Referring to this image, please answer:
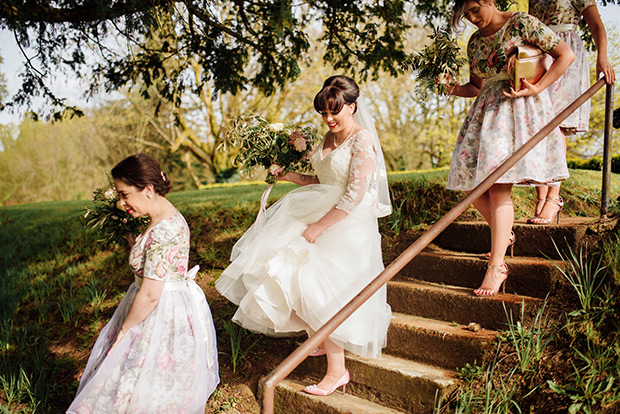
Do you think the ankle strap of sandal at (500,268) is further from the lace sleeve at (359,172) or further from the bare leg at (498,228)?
the lace sleeve at (359,172)

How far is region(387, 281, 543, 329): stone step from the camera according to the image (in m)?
2.93

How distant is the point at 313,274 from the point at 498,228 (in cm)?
130

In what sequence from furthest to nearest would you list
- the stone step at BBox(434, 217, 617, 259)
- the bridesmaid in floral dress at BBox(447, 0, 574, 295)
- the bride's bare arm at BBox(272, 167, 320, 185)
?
1. the bride's bare arm at BBox(272, 167, 320, 185)
2. the stone step at BBox(434, 217, 617, 259)
3. the bridesmaid in floral dress at BBox(447, 0, 574, 295)

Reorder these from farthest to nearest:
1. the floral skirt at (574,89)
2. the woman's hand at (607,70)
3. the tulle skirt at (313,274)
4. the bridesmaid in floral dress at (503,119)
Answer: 1. the floral skirt at (574,89)
2. the woman's hand at (607,70)
3. the bridesmaid in floral dress at (503,119)
4. the tulle skirt at (313,274)

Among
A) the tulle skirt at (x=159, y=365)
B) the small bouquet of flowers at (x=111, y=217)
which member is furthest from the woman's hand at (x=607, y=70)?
the small bouquet of flowers at (x=111, y=217)

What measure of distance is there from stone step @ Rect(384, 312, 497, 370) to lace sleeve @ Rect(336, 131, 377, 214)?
979 millimetres

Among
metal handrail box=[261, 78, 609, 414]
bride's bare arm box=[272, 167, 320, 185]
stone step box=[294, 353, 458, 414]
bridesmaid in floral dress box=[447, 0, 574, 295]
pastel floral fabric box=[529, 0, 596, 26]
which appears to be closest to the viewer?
metal handrail box=[261, 78, 609, 414]

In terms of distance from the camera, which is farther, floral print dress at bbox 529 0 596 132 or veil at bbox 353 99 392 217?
floral print dress at bbox 529 0 596 132

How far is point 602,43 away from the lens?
3.20 meters

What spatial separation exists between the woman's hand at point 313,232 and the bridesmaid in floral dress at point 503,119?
1.12 metres

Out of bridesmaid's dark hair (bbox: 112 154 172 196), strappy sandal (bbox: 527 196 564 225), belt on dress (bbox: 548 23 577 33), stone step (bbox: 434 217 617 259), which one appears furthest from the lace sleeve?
belt on dress (bbox: 548 23 577 33)

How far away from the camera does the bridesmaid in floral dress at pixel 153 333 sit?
8.06ft

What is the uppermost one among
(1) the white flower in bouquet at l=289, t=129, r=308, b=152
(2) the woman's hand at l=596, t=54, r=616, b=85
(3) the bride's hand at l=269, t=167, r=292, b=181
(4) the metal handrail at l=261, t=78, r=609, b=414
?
(2) the woman's hand at l=596, t=54, r=616, b=85

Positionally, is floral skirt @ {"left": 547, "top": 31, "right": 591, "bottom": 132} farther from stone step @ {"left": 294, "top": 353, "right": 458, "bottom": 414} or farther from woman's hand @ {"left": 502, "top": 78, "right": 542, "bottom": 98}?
stone step @ {"left": 294, "top": 353, "right": 458, "bottom": 414}
